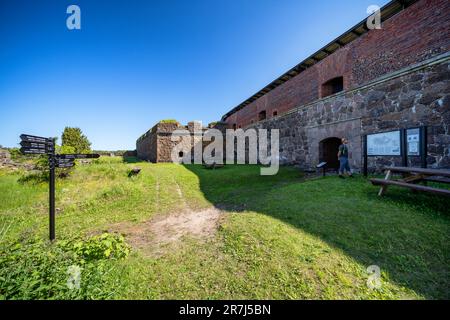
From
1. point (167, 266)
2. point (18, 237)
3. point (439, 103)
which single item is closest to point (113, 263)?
point (167, 266)

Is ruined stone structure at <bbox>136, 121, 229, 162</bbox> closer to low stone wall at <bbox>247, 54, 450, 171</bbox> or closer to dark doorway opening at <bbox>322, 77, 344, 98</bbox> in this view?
low stone wall at <bbox>247, 54, 450, 171</bbox>

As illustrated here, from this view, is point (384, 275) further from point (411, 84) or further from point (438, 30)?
point (438, 30)

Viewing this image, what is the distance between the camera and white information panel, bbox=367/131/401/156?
5.74 m

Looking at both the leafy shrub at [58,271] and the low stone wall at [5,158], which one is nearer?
the leafy shrub at [58,271]

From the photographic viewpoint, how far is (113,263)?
2.60 m

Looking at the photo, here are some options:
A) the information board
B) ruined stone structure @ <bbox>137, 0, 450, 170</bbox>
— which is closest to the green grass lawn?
the information board

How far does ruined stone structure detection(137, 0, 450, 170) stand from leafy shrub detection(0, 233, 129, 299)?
26.8 ft

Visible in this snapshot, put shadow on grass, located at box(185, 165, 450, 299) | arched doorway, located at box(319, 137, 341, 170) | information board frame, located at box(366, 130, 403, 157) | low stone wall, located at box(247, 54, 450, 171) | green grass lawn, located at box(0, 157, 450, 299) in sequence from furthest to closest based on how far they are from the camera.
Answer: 1. arched doorway, located at box(319, 137, 341, 170)
2. information board frame, located at box(366, 130, 403, 157)
3. low stone wall, located at box(247, 54, 450, 171)
4. shadow on grass, located at box(185, 165, 450, 299)
5. green grass lawn, located at box(0, 157, 450, 299)

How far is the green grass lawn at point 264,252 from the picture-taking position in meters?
2.01

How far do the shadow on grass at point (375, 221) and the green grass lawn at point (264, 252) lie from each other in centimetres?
2

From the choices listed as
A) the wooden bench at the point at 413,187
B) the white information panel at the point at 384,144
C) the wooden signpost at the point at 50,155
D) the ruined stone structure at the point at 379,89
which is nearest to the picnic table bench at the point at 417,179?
the wooden bench at the point at 413,187

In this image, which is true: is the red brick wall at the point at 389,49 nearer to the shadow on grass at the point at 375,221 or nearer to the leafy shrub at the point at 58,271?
the shadow on grass at the point at 375,221
